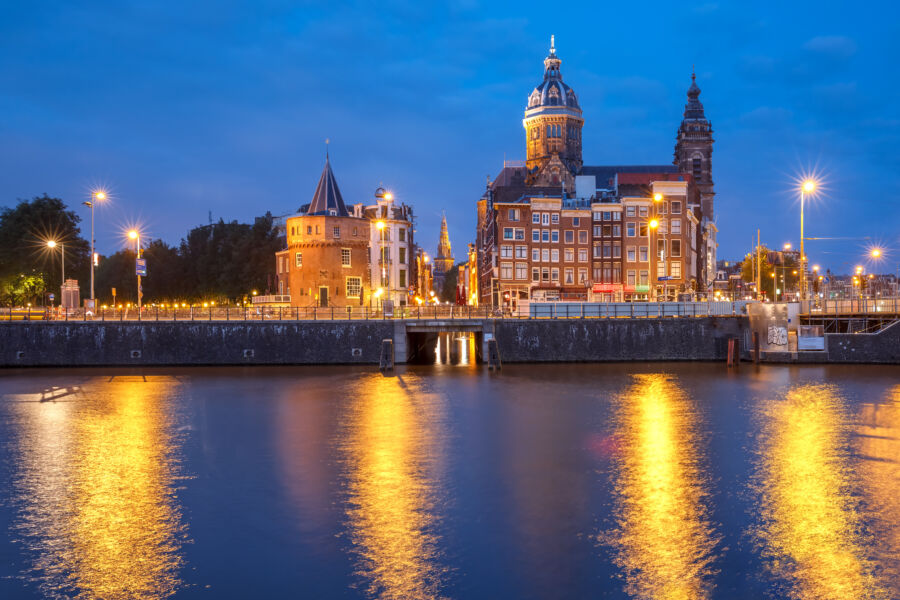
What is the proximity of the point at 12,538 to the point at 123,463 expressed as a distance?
25.5 feet

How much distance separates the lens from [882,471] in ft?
74.9

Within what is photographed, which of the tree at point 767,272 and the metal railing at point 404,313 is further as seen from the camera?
the tree at point 767,272

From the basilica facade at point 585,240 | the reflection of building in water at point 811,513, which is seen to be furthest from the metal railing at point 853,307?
the basilica facade at point 585,240

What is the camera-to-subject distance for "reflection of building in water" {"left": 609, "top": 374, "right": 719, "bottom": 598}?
14367 millimetres

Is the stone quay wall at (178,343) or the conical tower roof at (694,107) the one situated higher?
the conical tower roof at (694,107)

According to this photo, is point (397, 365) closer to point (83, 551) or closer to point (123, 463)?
point (123, 463)

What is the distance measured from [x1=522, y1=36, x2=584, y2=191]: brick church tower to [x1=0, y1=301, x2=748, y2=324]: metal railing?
6052 cm

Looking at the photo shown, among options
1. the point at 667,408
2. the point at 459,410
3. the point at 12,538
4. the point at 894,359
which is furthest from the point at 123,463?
the point at 894,359

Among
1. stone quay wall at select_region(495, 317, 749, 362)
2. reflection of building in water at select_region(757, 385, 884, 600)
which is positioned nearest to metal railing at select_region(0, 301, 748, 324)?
stone quay wall at select_region(495, 317, 749, 362)

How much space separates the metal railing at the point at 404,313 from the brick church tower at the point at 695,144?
9199 centimetres

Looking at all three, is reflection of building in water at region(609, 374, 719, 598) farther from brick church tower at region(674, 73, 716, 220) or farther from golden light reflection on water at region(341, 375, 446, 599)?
brick church tower at region(674, 73, 716, 220)

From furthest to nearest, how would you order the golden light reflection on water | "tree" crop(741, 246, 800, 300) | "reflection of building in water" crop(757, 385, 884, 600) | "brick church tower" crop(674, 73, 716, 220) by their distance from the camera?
1. "tree" crop(741, 246, 800, 300)
2. "brick church tower" crop(674, 73, 716, 220)
3. the golden light reflection on water
4. "reflection of building in water" crop(757, 385, 884, 600)

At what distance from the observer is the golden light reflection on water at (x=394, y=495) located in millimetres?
14625

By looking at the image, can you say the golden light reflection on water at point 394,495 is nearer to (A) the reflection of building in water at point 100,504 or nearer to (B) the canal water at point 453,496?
(B) the canal water at point 453,496
